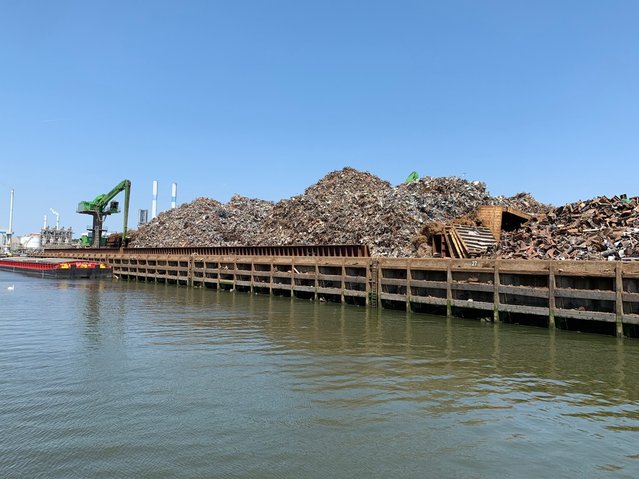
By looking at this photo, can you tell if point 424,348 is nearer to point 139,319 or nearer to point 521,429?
point 521,429

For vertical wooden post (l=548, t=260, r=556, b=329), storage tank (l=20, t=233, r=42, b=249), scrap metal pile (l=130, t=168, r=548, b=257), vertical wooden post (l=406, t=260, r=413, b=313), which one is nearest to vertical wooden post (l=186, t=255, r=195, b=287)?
scrap metal pile (l=130, t=168, r=548, b=257)

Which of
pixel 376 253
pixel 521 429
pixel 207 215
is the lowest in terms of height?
pixel 521 429

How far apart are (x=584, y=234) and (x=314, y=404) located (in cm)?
1738

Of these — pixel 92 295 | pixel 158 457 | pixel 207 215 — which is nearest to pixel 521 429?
pixel 158 457

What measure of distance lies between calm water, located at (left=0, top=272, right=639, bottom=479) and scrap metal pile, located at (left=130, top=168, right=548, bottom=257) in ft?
50.3

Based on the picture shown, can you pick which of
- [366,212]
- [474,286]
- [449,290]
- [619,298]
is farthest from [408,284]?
[366,212]

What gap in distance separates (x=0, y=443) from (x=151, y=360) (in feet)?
15.6

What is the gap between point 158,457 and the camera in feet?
18.4

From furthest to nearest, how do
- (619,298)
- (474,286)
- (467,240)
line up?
(467,240) < (474,286) < (619,298)

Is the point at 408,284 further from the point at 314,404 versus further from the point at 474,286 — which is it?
the point at 314,404

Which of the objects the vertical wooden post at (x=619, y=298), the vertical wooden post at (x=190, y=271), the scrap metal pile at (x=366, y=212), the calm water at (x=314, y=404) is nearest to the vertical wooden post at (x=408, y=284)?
the calm water at (x=314, y=404)

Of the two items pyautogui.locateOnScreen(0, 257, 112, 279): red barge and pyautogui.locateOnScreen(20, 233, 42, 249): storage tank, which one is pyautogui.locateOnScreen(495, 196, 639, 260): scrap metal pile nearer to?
pyautogui.locateOnScreen(0, 257, 112, 279): red barge

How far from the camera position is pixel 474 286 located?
57.3ft

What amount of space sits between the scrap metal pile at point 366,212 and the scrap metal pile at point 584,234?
6263 mm
